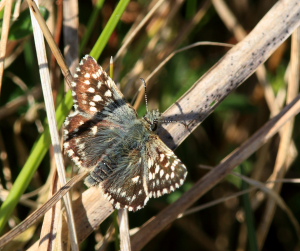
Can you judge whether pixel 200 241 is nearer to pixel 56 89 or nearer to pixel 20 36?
pixel 56 89

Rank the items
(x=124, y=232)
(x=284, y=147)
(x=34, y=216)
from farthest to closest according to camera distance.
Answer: (x=284, y=147) < (x=124, y=232) < (x=34, y=216)

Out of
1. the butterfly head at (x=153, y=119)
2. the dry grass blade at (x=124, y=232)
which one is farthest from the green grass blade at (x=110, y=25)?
the dry grass blade at (x=124, y=232)

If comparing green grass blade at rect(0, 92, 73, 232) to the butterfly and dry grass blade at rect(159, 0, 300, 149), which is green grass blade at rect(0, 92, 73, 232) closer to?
the butterfly

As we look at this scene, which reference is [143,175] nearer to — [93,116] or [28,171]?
[93,116]

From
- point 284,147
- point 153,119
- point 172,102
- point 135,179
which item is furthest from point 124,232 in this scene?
point 284,147

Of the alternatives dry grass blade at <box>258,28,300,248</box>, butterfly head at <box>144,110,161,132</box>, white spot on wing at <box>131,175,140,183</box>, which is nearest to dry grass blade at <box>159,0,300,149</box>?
butterfly head at <box>144,110,161,132</box>

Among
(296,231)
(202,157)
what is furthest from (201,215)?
(296,231)
